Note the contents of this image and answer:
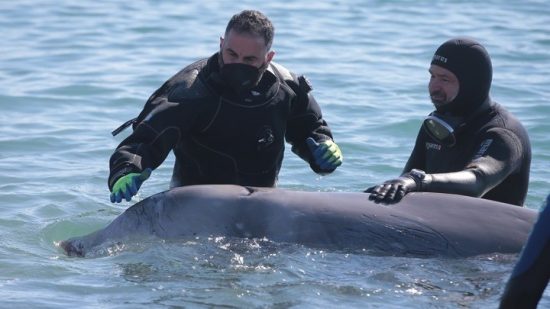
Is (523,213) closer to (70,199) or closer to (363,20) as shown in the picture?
(70,199)

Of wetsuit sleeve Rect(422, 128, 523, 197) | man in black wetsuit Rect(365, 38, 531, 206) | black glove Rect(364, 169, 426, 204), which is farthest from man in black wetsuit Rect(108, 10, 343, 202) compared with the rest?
wetsuit sleeve Rect(422, 128, 523, 197)

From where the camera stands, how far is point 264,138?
21.9 ft

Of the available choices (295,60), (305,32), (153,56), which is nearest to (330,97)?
(295,60)

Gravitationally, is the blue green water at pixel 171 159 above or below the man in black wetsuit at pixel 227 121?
below

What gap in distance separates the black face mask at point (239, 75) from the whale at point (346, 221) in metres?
0.66

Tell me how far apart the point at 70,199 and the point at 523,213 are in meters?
3.72

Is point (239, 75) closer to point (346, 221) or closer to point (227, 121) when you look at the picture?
point (227, 121)

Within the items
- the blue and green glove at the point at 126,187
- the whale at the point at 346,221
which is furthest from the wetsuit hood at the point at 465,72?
the blue and green glove at the point at 126,187

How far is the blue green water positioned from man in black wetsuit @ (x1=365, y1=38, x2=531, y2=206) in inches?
21.3

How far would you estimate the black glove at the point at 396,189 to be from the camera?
233 inches

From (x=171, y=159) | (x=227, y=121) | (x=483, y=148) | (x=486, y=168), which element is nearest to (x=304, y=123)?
(x=227, y=121)

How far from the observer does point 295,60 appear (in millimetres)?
13664

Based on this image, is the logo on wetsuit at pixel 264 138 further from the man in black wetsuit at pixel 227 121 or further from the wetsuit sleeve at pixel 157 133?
the wetsuit sleeve at pixel 157 133

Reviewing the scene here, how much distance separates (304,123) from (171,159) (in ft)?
9.34
